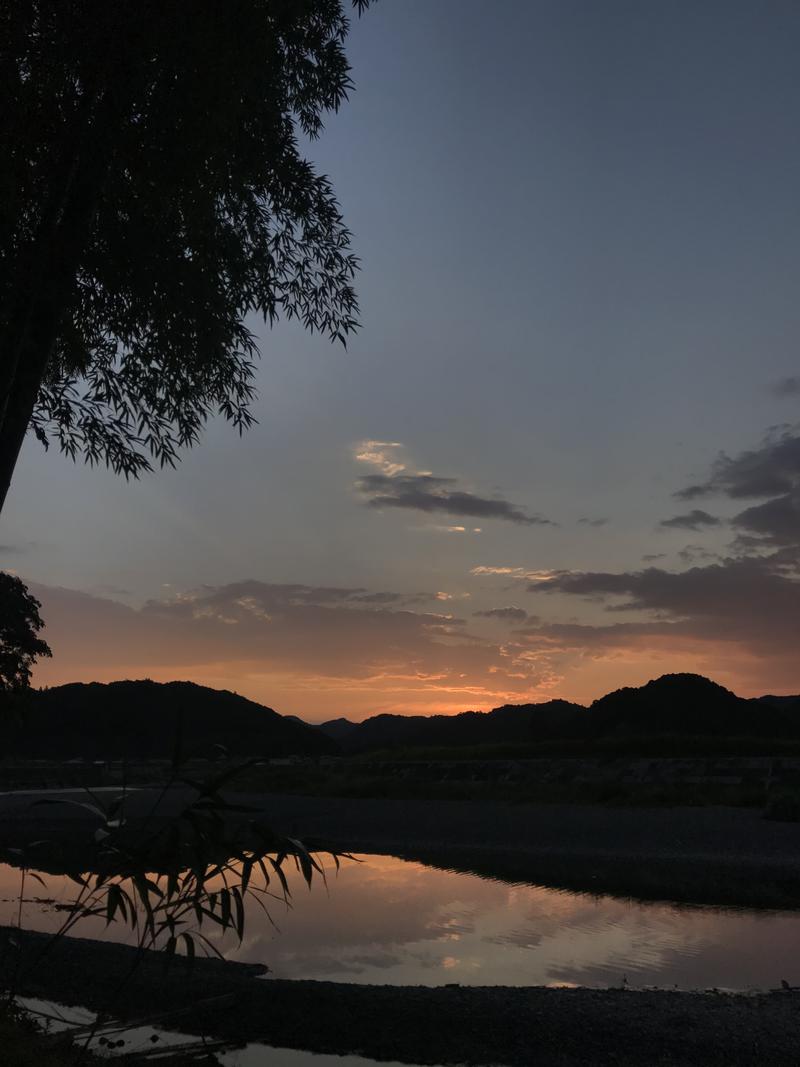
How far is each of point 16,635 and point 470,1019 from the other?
8.65 meters

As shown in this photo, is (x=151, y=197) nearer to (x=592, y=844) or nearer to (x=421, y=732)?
(x=592, y=844)

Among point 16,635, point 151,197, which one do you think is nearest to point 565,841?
point 16,635

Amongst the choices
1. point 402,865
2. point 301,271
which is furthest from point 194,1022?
point 402,865

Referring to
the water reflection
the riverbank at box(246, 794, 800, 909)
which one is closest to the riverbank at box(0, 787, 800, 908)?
the riverbank at box(246, 794, 800, 909)

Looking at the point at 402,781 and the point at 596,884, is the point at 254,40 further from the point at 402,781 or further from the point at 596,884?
the point at 402,781

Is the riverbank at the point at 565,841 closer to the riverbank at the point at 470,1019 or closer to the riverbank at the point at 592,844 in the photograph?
the riverbank at the point at 592,844

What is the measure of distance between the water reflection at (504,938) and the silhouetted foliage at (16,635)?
14.3 ft

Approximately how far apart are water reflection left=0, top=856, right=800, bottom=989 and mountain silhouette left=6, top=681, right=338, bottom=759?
62022mm

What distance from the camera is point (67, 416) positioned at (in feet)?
39.1

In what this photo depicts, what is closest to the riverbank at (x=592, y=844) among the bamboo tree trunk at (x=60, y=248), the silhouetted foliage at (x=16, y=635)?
Answer: the silhouetted foliage at (x=16, y=635)

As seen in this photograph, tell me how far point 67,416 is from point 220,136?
13.8 feet

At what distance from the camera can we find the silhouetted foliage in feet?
40.0

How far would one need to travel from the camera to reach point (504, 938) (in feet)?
44.5

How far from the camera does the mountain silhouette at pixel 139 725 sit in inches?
3369
